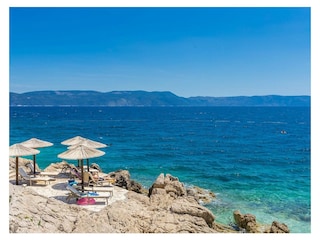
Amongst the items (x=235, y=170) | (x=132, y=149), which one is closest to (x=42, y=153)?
(x=132, y=149)

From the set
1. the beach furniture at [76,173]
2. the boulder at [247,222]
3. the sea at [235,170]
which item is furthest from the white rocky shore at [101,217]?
the sea at [235,170]

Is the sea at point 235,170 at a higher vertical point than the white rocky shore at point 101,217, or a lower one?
lower

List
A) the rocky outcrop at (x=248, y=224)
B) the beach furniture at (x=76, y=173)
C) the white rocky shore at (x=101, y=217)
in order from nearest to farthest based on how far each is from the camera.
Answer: the white rocky shore at (x=101, y=217), the rocky outcrop at (x=248, y=224), the beach furniture at (x=76, y=173)

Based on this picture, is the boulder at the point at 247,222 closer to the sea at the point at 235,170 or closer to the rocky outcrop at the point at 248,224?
the rocky outcrop at the point at 248,224

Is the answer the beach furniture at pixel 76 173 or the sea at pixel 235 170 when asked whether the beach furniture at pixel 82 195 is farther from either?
the sea at pixel 235 170

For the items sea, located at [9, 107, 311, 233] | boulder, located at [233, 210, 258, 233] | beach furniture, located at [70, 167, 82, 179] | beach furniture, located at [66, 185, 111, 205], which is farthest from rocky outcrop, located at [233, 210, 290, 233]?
beach furniture, located at [70, 167, 82, 179]

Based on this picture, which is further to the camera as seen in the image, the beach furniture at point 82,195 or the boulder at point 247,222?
the boulder at point 247,222

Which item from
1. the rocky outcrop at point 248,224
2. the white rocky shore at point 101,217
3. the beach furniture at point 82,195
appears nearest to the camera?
the white rocky shore at point 101,217

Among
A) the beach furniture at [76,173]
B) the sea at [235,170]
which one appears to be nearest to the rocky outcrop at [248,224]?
the sea at [235,170]

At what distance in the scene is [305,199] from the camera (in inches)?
678

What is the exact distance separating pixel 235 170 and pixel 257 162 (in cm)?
470

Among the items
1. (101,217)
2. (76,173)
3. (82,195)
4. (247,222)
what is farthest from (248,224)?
(76,173)

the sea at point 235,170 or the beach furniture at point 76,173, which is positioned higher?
the beach furniture at point 76,173

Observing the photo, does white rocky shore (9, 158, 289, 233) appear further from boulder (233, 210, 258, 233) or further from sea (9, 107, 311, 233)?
sea (9, 107, 311, 233)
